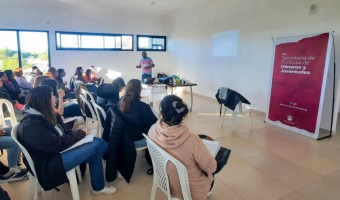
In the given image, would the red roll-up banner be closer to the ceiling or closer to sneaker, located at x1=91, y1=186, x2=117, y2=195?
sneaker, located at x1=91, y1=186, x2=117, y2=195

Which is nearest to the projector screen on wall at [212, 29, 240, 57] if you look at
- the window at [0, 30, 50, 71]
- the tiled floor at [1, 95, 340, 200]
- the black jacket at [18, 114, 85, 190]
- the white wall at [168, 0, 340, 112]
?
the white wall at [168, 0, 340, 112]

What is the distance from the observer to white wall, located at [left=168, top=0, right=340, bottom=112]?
3.97 meters

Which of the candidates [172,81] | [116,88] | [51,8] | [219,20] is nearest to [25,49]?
[51,8]

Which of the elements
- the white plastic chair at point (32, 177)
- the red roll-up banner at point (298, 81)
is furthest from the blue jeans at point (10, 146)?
the red roll-up banner at point (298, 81)

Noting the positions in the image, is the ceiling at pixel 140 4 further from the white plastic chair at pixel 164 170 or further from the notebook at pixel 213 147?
the white plastic chair at pixel 164 170

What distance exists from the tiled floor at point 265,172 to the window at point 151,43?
5.41m

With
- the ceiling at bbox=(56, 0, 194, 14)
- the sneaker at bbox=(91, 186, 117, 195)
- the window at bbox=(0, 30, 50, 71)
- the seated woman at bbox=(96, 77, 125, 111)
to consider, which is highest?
the ceiling at bbox=(56, 0, 194, 14)

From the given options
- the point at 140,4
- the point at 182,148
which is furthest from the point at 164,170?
the point at 140,4

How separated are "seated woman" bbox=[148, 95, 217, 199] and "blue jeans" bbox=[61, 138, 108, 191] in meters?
0.66

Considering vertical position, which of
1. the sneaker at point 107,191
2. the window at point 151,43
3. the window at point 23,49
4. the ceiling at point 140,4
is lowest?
the sneaker at point 107,191

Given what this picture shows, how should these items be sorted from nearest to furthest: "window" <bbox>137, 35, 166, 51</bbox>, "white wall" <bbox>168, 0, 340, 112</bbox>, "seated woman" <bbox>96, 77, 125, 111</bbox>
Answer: "seated woman" <bbox>96, 77, 125, 111</bbox> → "white wall" <bbox>168, 0, 340, 112</bbox> → "window" <bbox>137, 35, 166, 51</bbox>

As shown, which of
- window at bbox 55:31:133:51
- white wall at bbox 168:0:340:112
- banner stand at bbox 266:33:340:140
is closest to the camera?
banner stand at bbox 266:33:340:140

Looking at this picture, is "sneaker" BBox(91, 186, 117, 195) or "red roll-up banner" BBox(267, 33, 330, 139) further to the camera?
"red roll-up banner" BBox(267, 33, 330, 139)

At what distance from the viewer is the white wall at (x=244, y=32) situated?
3968mm
